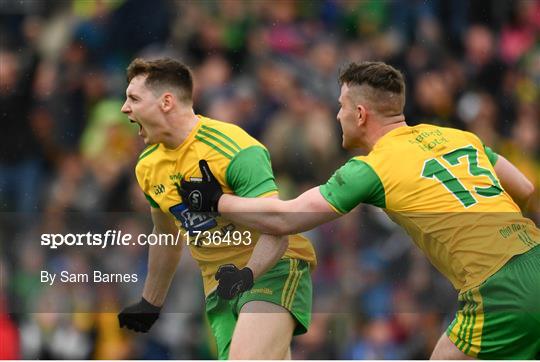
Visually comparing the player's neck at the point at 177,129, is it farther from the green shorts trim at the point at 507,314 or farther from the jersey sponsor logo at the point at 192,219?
the green shorts trim at the point at 507,314

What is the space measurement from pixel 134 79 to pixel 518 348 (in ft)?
6.68

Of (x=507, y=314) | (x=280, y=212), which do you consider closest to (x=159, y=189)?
(x=280, y=212)

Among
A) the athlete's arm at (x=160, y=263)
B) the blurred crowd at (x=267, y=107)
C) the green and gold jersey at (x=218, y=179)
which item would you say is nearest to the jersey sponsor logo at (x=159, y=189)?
the green and gold jersey at (x=218, y=179)

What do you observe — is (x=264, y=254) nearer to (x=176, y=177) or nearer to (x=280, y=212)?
(x=280, y=212)

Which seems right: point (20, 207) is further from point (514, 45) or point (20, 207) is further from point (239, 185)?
point (514, 45)

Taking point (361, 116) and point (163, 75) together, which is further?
point (163, 75)

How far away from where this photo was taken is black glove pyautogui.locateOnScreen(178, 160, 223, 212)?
493cm

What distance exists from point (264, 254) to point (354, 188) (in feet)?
1.95

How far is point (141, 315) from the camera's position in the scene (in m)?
5.38

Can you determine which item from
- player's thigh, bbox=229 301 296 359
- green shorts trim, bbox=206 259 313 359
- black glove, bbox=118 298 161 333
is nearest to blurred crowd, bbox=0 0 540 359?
black glove, bbox=118 298 161 333

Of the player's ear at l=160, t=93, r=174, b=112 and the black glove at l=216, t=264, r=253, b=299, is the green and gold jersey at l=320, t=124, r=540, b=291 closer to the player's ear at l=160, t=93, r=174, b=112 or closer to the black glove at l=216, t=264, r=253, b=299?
the black glove at l=216, t=264, r=253, b=299

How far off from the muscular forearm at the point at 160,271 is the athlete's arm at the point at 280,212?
17.6 inches

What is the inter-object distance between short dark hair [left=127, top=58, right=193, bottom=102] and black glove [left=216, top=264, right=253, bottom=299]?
0.80 meters

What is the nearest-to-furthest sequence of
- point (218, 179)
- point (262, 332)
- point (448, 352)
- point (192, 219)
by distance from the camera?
1. point (448, 352)
2. point (262, 332)
3. point (218, 179)
4. point (192, 219)
